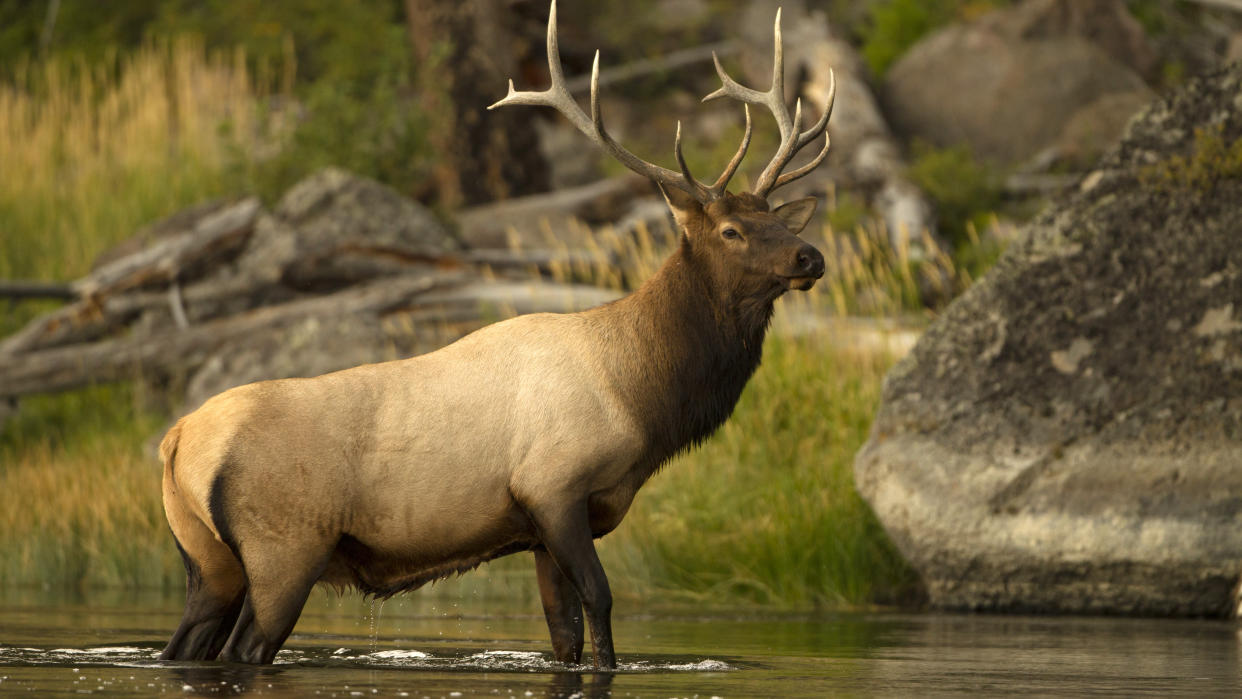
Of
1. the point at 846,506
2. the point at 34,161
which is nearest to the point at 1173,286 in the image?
the point at 846,506

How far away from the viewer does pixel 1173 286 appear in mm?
9133

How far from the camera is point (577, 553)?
595cm

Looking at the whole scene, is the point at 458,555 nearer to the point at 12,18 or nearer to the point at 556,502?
the point at 556,502

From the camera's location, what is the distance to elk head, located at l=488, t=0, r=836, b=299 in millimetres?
6355

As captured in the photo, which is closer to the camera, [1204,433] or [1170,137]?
[1204,433]

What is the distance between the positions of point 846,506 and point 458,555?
4201mm

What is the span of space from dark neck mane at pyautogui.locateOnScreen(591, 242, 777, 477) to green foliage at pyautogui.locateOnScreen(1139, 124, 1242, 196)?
3.89m

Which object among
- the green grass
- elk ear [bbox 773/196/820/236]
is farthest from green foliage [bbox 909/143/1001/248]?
elk ear [bbox 773/196/820/236]

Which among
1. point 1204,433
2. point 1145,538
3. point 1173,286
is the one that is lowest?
point 1145,538

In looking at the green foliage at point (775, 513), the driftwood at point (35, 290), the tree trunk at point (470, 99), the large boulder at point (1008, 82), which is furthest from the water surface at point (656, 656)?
the large boulder at point (1008, 82)

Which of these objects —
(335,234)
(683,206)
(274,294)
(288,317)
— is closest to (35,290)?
(274,294)

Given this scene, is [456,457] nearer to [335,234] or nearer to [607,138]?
[607,138]

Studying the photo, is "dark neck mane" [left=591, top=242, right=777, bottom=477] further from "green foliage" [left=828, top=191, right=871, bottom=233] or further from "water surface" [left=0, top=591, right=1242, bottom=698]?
"green foliage" [left=828, top=191, right=871, bottom=233]

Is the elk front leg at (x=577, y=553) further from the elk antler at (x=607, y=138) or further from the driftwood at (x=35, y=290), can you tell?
the driftwood at (x=35, y=290)
